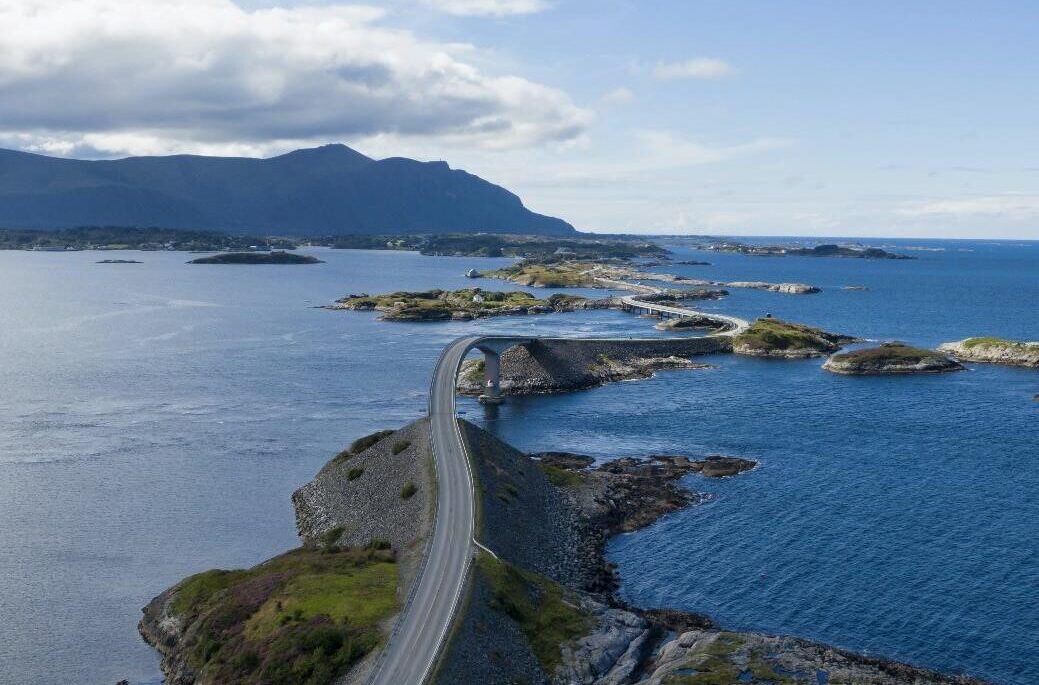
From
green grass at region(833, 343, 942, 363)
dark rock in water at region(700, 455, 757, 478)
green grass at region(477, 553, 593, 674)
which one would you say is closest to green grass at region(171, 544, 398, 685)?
green grass at region(477, 553, 593, 674)

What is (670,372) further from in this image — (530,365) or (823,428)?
(823,428)

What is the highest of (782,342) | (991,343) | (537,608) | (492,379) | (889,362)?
(991,343)

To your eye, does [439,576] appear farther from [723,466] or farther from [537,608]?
[723,466]

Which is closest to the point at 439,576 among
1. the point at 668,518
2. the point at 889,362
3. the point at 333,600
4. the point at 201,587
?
the point at 333,600

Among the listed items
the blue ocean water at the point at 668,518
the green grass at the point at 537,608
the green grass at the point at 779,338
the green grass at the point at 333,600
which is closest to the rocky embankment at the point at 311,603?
the green grass at the point at 333,600

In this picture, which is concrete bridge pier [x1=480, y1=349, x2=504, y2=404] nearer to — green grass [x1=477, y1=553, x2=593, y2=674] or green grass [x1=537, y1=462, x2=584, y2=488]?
green grass [x1=537, y1=462, x2=584, y2=488]

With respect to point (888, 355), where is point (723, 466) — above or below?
below
